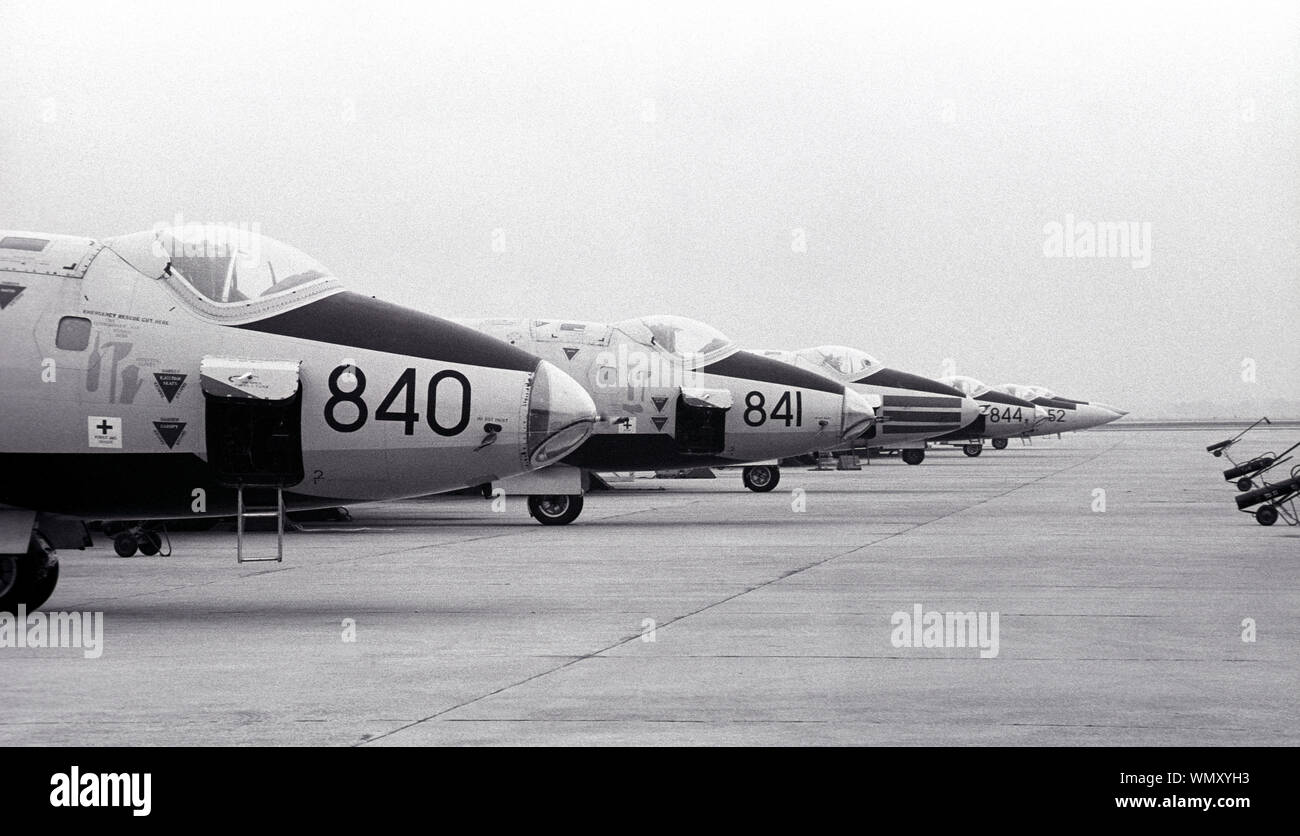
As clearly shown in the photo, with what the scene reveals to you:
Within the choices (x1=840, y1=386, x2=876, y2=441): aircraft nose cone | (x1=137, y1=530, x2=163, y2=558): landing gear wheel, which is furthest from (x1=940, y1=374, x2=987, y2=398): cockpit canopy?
(x1=137, y1=530, x2=163, y2=558): landing gear wheel

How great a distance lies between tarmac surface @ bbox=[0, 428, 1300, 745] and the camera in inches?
315

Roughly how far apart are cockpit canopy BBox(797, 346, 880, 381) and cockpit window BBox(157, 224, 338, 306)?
25603 mm

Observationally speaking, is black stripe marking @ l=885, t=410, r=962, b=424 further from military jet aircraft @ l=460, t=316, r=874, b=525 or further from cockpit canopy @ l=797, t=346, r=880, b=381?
military jet aircraft @ l=460, t=316, r=874, b=525

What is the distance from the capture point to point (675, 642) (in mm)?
11039

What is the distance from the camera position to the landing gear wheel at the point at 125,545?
61.1 feet

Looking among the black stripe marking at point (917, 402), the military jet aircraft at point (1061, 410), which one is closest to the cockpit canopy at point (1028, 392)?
the military jet aircraft at point (1061, 410)

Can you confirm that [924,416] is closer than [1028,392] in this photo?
Yes

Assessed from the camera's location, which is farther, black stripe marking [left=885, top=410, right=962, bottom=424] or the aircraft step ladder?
black stripe marking [left=885, top=410, right=962, bottom=424]

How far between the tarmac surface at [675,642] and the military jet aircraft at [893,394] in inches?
576

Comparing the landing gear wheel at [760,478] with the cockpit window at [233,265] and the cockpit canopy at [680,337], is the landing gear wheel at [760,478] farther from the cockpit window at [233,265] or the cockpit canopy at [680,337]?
the cockpit window at [233,265]

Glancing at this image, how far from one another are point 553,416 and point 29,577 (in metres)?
4.17

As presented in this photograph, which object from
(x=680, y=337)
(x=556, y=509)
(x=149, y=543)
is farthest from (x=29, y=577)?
(x=680, y=337)

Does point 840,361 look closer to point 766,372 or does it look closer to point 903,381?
point 903,381

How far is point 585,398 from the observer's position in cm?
1316
